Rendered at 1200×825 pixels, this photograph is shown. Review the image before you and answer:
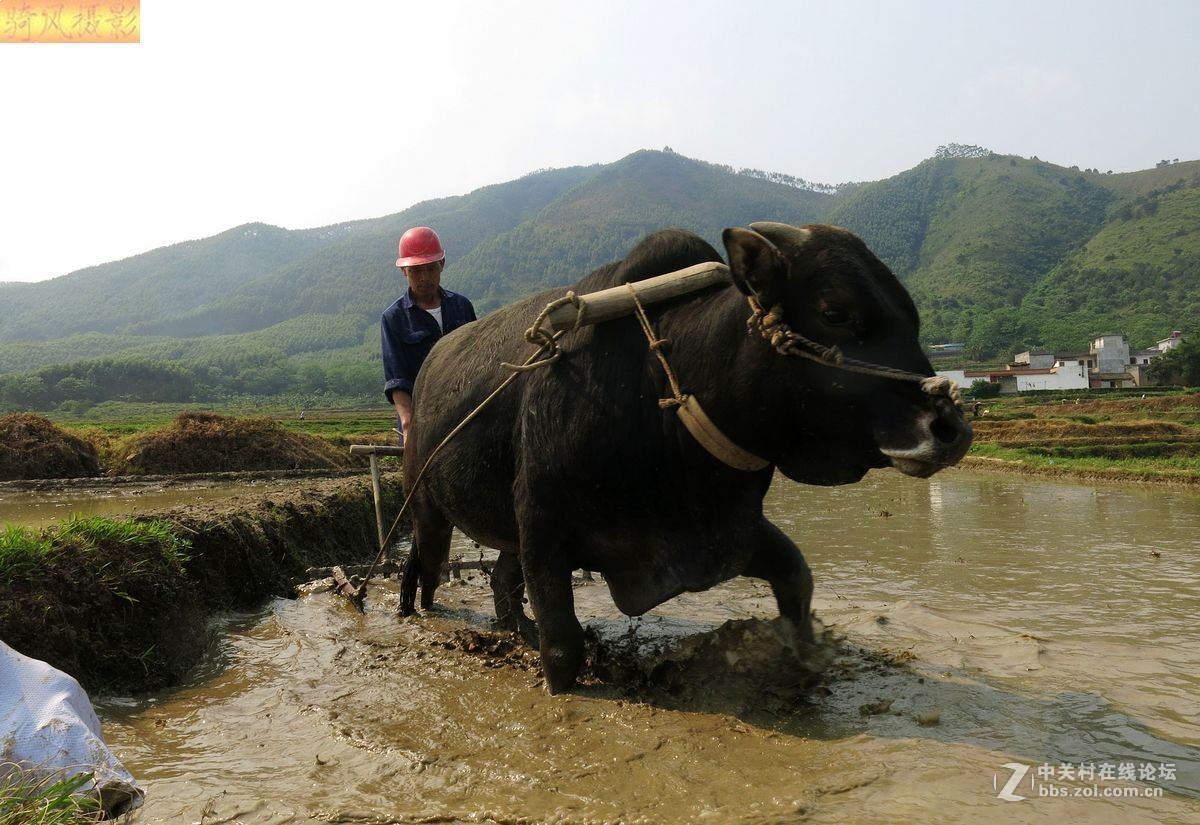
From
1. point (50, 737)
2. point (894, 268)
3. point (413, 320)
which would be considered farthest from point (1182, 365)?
point (894, 268)

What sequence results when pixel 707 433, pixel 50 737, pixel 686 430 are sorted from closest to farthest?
1. pixel 50 737
2. pixel 707 433
3. pixel 686 430

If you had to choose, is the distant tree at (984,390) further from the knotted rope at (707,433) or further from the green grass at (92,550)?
the knotted rope at (707,433)

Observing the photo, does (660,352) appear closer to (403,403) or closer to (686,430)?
(686,430)

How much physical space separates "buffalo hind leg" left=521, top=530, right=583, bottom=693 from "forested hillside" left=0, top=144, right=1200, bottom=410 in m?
87.1

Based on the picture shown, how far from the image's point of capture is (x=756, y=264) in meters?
3.17

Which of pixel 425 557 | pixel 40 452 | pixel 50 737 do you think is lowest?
pixel 40 452

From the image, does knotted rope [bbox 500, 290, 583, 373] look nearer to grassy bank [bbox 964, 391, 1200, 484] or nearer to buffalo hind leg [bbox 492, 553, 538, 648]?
buffalo hind leg [bbox 492, 553, 538, 648]

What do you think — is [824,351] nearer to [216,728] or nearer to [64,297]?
[216,728]

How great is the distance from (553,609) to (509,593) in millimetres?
1673

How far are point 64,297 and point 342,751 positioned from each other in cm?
23301

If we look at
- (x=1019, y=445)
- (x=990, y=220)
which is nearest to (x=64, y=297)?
(x=990, y=220)

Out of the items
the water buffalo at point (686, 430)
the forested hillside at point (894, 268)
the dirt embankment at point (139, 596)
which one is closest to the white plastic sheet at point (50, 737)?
the dirt embankment at point (139, 596)

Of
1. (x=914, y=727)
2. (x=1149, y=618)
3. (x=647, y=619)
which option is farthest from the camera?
(x=647, y=619)

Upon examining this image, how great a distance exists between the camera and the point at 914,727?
3.27m
